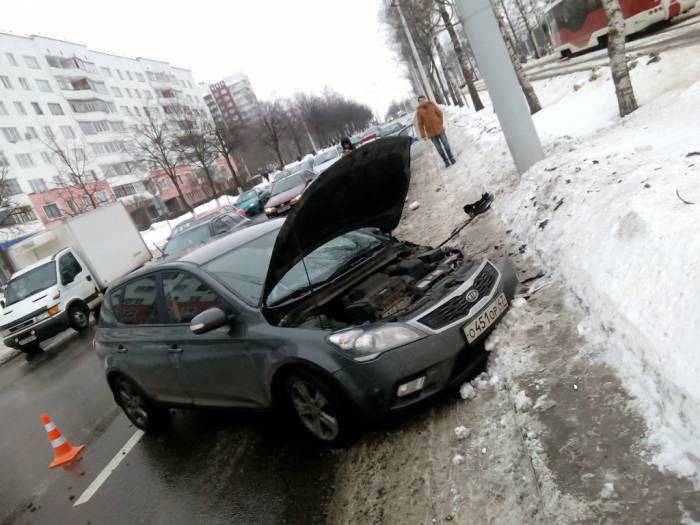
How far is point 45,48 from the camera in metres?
58.7

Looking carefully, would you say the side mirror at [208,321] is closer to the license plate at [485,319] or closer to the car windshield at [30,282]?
the license plate at [485,319]

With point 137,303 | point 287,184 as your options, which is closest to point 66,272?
point 287,184

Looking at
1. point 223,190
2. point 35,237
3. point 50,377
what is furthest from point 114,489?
point 223,190

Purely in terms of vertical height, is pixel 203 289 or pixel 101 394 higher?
pixel 203 289

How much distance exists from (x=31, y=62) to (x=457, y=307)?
67.2 metres

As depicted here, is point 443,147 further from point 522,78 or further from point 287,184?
point 287,184

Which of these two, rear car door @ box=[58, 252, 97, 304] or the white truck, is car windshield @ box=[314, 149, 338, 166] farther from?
rear car door @ box=[58, 252, 97, 304]

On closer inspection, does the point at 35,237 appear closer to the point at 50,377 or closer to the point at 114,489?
the point at 50,377

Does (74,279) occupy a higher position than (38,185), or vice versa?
(38,185)

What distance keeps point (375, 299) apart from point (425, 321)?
698mm

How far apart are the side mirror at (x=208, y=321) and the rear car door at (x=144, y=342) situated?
1007 millimetres

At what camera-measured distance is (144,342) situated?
17.2 feet

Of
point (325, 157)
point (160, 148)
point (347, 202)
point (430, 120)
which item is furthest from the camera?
point (160, 148)

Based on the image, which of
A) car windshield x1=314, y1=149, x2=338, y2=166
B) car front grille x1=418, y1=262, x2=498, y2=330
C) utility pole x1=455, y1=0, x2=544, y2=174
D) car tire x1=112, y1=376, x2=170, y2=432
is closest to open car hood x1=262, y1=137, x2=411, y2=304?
car front grille x1=418, y1=262, x2=498, y2=330
